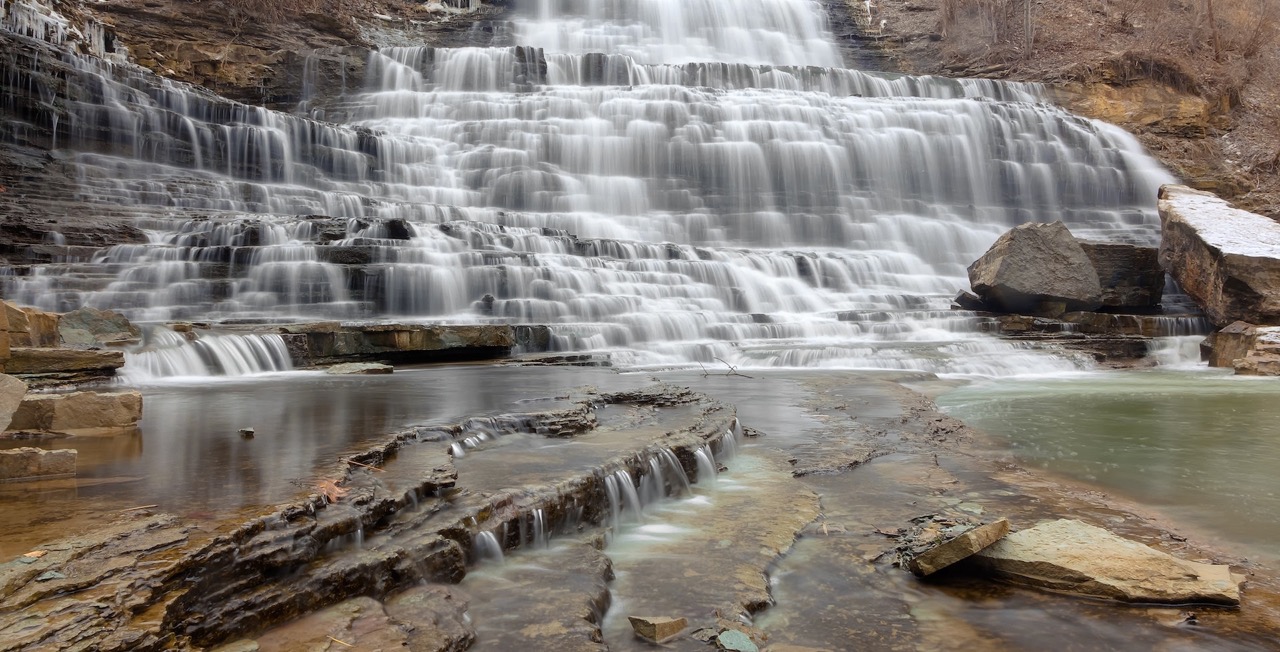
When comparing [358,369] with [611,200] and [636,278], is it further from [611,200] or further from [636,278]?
[611,200]

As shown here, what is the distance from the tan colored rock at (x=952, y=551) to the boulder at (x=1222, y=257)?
1129 centimetres

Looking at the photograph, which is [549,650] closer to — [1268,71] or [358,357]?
[358,357]

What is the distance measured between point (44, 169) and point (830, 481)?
1533 cm

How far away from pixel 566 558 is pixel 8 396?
2264mm

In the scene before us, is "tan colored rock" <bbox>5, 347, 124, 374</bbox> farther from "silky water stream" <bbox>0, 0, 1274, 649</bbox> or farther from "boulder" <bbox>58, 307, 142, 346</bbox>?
"boulder" <bbox>58, 307, 142, 346</bbox>

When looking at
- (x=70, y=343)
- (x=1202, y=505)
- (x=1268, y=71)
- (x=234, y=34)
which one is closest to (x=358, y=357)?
(x=70, y=343)

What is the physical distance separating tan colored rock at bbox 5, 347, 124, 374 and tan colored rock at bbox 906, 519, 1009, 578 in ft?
21.0

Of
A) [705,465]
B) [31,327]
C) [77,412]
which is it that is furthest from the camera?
[31,327]

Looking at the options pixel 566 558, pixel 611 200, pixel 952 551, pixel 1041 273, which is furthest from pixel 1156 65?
pixel 566 558

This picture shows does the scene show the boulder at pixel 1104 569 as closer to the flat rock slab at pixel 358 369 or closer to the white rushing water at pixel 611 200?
the flat rock slab at pixel 358 369

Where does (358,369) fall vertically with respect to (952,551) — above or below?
above

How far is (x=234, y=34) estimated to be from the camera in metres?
21.2

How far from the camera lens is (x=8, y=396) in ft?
9.87

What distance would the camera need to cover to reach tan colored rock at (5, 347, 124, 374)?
5900 mm
